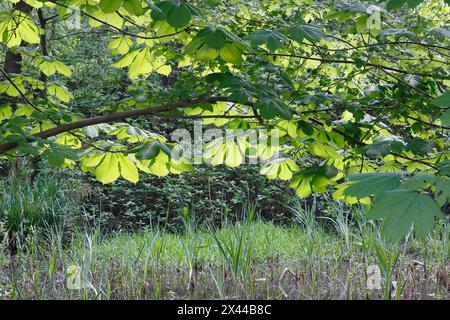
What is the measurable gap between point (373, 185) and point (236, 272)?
1875 millimetres

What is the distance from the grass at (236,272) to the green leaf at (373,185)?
1697mm

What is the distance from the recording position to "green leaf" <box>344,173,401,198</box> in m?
0.88

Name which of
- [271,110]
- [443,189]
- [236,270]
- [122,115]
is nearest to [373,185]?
[443,189]

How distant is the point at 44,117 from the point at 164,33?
0.58 m

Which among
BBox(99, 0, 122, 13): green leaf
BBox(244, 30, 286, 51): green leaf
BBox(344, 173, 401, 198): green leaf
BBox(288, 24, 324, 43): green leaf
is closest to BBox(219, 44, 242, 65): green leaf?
BBox(244, 30, 286, 51): green leaf

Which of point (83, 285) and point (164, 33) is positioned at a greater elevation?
point (164, 33)

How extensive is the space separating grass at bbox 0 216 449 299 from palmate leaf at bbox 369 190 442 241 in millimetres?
1794

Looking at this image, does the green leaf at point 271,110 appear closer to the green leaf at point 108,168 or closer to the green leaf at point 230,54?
the green leaf at point 230,54

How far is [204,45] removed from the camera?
145 centimetres

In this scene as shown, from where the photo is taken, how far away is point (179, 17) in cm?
131

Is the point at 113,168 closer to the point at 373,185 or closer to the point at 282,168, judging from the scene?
the point at 282,168

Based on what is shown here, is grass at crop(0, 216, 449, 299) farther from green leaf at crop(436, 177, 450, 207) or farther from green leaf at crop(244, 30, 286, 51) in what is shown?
green leaf at crop(436, 177, 450, 207)
